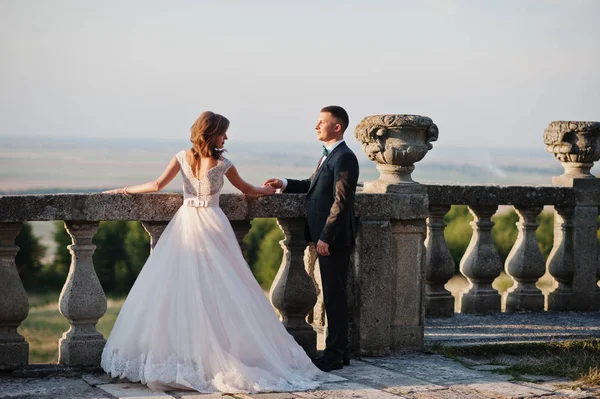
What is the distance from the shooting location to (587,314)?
32.2ft

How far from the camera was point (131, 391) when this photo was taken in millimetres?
6402

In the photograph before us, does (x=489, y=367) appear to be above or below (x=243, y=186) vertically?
below

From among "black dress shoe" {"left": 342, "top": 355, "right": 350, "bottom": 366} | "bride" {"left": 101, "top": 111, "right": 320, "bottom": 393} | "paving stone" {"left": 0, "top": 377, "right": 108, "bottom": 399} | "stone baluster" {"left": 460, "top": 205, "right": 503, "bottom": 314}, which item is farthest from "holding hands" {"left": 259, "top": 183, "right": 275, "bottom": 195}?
"stone baluster" {"left": 460, "top": 205, "right": 503, "bottom": 314}

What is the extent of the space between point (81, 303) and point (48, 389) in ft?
2.17

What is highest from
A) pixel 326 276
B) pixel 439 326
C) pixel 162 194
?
pixel 162 194

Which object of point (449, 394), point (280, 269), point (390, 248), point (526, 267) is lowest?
point (449, 394)

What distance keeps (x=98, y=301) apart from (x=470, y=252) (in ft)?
13.0

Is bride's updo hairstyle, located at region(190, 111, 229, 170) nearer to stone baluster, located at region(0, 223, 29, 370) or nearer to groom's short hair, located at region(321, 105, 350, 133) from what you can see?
groom's short hair, located at region(321, 105, 350, 133)

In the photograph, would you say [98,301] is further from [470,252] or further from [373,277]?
[470,252]

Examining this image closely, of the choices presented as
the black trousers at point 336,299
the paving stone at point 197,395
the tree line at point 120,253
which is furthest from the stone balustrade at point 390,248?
the tree line at point 120,253

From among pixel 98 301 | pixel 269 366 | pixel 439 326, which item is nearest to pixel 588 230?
pixel 439 326

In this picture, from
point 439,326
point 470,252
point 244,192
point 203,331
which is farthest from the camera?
point 470,252

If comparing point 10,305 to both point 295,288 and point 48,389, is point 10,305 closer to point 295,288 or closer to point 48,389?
point 48,389

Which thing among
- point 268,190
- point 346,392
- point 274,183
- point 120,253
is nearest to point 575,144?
point 274,183
